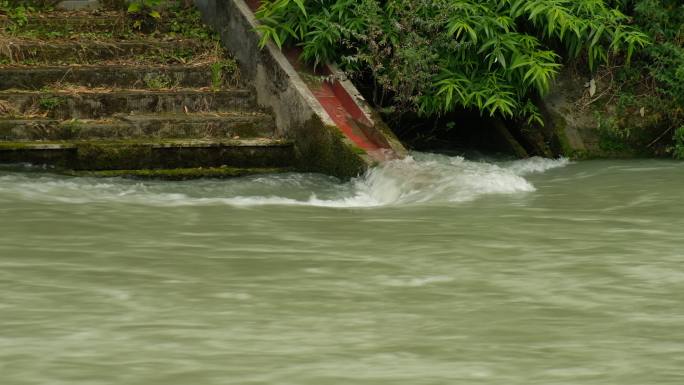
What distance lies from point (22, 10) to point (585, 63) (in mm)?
4877

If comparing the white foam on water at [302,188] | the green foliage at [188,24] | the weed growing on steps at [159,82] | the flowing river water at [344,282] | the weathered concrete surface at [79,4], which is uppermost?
the weathered concrete surface at [79,4]

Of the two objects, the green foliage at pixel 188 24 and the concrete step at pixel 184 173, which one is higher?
the green foliage at pixel 188 24

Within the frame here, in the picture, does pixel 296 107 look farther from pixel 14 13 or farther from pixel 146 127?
pixel 14 13

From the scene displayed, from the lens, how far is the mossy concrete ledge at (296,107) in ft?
27.2

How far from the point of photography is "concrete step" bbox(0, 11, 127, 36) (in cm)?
996

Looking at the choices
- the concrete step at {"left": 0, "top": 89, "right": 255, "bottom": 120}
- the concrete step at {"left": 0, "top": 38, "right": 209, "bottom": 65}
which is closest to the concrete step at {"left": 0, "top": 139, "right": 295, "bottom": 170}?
the concrete step at {"left": 0, "top": 89, "right": 255, "bottom": 120}

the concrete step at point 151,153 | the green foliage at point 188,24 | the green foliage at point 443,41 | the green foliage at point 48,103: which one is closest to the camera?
the concrete step at point 151,153

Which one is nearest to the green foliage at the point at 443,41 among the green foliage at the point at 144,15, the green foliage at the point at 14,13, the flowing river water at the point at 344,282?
the flowing river water at the point at 344,282

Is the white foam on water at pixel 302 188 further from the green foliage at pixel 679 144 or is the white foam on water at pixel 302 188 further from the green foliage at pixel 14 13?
the green foliage at pixel 14 13

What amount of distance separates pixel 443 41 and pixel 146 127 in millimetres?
2349

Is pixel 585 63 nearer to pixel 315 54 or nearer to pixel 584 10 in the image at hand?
pixel 584 10

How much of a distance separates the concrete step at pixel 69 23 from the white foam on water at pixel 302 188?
250 cm

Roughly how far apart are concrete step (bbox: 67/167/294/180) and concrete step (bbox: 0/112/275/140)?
0.44 metres

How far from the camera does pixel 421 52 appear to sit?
879 centimetres
